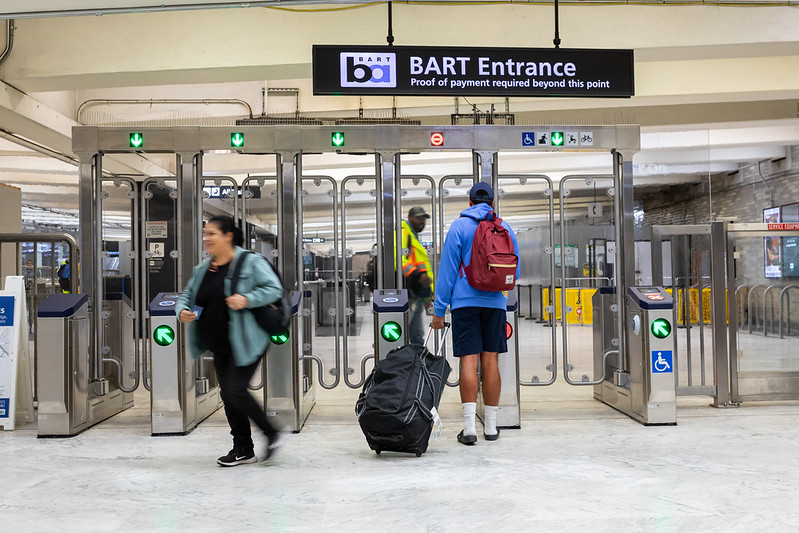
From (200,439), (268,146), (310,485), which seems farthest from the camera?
(268,146)

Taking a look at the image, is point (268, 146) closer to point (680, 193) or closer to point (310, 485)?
point (310, 485)

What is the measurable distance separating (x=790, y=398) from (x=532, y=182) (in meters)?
2.83

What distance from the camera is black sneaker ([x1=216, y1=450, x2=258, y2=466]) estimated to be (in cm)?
414

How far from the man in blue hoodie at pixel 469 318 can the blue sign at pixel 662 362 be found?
123 cm

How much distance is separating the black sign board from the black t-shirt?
176 centimetres

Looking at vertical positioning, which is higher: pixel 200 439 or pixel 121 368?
pixel 121 368

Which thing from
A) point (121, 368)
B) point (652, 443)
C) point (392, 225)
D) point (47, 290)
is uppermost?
point (392, 225)

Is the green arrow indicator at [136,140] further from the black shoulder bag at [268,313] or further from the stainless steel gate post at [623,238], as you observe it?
the stainless steel gate post at [623,238]

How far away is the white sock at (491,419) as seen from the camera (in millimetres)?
4785

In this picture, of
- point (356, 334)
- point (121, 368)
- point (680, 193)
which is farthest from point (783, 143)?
point (121, 368)

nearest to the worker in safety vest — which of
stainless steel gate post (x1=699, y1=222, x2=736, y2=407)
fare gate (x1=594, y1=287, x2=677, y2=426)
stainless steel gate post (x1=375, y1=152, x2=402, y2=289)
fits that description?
stainless steel gate post (x1=375, y1=152, x2=402, y2=289)

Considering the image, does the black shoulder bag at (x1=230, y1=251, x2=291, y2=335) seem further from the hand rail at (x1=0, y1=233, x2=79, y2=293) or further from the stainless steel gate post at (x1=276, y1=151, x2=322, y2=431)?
the hand rail at (x1=0, y1=233, x2=79, y2=293)

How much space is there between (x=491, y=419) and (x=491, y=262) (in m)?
1.05

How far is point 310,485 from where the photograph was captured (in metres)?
3.76
